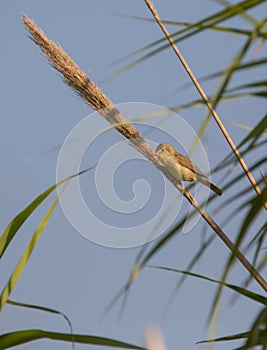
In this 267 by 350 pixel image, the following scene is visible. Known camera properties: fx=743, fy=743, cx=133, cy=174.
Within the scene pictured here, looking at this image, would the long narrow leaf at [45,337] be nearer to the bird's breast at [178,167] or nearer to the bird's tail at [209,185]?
the bird's tail at [209,185]

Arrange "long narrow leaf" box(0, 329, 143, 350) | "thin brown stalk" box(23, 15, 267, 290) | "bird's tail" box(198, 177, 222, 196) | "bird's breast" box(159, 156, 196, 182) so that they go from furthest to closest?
1. "bird's breast" box(159, 156, 196, 182)
2. "thin brown stalk" box(23, 15, 267, 290)
3. "long narrow leaf" box(0, 329, 143, 350)
4. "bird's tail" box(198, 177, 222, 196)

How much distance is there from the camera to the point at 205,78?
51.3 inches

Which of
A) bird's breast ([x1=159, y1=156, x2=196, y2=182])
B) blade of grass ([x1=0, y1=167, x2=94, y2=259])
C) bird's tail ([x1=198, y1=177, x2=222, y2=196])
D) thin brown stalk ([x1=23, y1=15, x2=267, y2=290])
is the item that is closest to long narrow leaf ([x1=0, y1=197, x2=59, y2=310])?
blade of grass ([x1=0, y1=167, x2=94, y2=259])

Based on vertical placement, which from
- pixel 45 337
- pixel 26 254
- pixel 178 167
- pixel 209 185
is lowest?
pixel 45 337

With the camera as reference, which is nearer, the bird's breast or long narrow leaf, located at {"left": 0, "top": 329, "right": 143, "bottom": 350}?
long narrow leaf, located at {"left": 0, "top": 329, "right": 143, "bottom": 350}

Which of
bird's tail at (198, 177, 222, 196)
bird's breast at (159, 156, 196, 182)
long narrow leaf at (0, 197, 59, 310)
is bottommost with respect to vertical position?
long narrow leaf at (0, 197, 59, 310)

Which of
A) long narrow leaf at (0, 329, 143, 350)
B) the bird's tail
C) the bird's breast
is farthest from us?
the bird's breast

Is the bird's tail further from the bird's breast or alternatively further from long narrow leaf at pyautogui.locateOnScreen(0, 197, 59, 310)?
the bird's breast

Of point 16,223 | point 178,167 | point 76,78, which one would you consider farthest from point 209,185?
point 178,167

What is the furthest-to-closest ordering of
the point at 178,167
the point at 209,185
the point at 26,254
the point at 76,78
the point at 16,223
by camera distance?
the point at 178,167 < the point at 76,78 < the point at 209,185 < the point at 16,223 < the point at 26,254

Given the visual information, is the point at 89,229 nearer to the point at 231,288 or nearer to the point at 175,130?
the point at 175,130

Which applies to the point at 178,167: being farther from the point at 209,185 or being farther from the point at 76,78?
the point at 209,185

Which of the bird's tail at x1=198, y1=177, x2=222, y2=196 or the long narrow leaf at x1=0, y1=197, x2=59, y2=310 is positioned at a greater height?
the bird's tail at x1=198, y1=177, x2=222, y2=196

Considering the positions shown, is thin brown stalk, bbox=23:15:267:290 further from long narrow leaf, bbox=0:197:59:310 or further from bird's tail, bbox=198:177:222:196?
long narrow leaf, bbox=0:197:59:310
